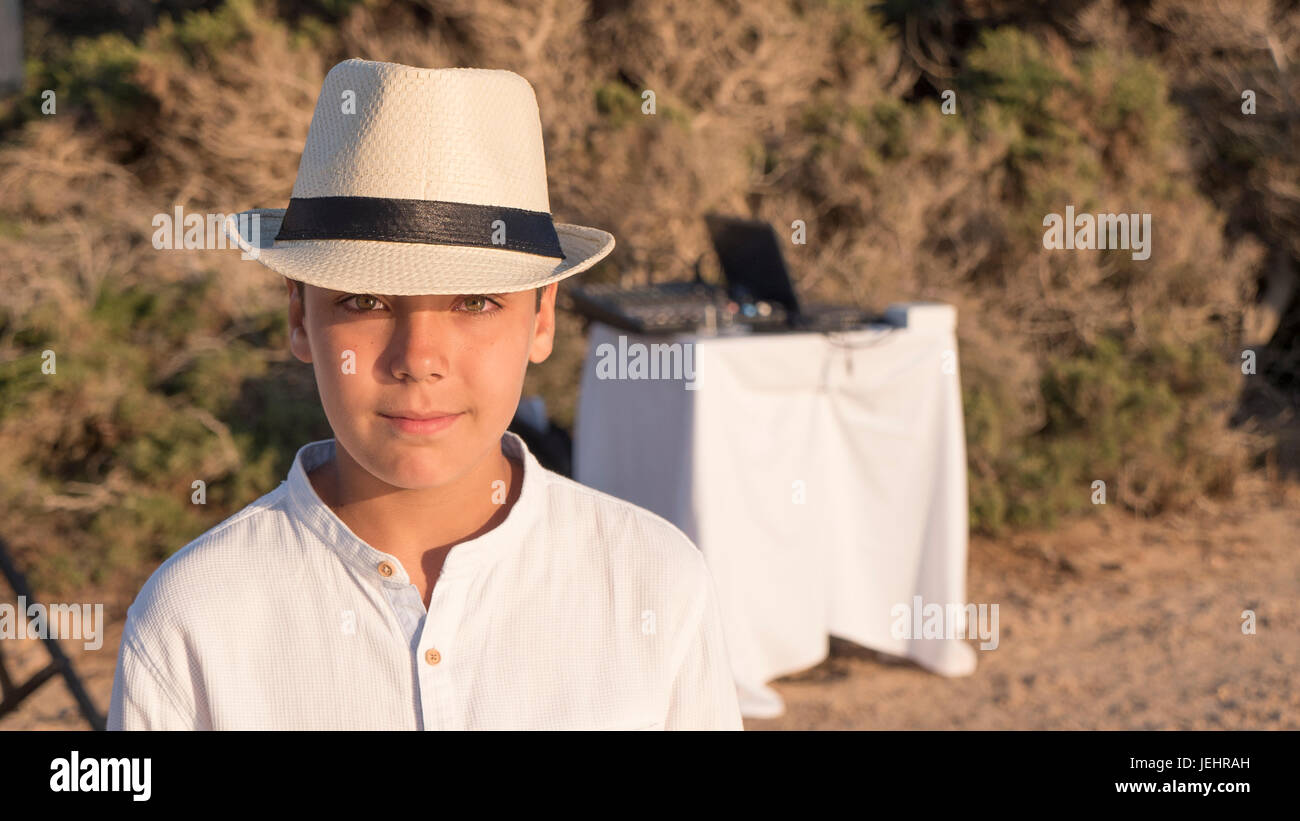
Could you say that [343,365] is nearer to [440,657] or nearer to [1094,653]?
[440,657]

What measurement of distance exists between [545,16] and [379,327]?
21.4ft

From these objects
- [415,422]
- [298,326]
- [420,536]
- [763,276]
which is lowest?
[420,536]

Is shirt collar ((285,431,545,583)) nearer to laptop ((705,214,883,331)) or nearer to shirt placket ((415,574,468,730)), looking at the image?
shirt placket ((415,574,468,730))

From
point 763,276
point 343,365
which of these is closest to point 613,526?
point 343,365

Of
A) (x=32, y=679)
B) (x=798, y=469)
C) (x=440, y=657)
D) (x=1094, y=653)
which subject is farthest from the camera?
(x=1094, y=653)

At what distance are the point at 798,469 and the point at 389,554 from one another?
9.00 ft

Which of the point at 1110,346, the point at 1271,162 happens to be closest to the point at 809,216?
the point at 1110,346

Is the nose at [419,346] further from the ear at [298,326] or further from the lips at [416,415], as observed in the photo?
the ear at [298,326]

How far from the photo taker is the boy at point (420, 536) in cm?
110

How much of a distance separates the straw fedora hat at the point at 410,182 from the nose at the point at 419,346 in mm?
51

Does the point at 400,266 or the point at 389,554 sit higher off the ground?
the point at 400,266

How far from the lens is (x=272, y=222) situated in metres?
1.34

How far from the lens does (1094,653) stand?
4.32m

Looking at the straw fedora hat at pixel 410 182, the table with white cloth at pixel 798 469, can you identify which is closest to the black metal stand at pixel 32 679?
the table with white cloth at pixel 798 469
